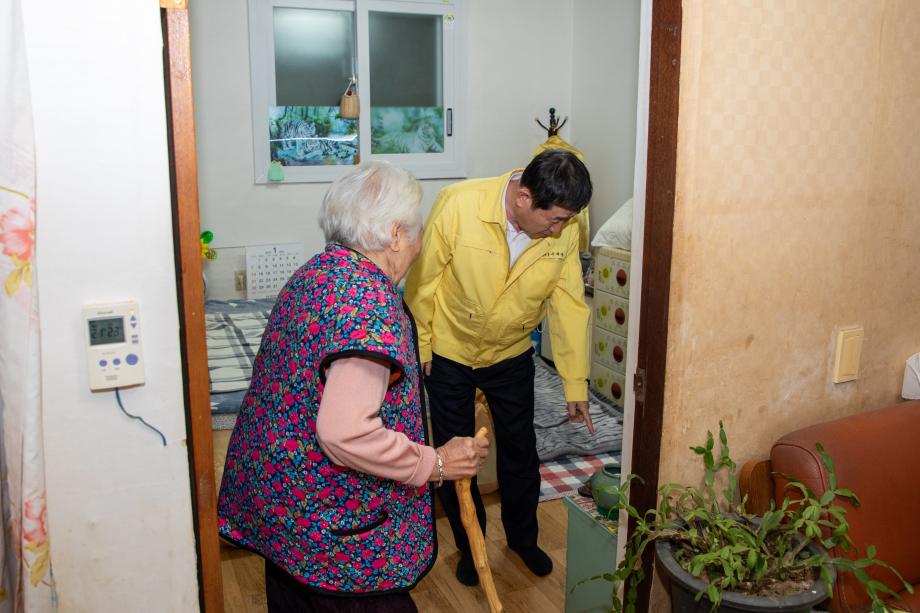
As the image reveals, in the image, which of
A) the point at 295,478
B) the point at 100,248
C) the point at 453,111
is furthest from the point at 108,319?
the point at 453,111

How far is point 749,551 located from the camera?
5.04 feet

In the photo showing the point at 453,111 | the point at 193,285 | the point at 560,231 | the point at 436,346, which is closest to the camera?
the point at 193,285

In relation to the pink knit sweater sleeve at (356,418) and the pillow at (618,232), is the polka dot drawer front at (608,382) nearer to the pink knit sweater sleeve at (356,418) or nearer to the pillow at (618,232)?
the pillow at (618,232)

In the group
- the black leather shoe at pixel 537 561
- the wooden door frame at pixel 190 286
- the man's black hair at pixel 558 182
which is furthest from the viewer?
the black leather shoe at pixel 537 561

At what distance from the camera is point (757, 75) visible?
1.67m

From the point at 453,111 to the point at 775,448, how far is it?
411 cm

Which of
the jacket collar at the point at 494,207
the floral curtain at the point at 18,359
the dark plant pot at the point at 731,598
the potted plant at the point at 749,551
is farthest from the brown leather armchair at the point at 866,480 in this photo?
the floral curtain at the point at 18,359

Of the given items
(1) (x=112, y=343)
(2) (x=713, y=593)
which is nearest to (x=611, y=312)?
(2) (x=713, y=593)

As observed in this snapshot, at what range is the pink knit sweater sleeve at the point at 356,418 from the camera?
1.36 meters

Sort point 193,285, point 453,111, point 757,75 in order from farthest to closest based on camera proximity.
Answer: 1. point 453,111
2. point 757,75
3. point 193,285

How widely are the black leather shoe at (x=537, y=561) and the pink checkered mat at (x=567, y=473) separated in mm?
472

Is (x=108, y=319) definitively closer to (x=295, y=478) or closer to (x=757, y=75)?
(x=295, y=478)

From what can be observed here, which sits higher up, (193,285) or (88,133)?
(88,133)

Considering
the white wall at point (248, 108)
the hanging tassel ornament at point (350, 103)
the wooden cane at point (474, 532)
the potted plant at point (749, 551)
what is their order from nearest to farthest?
the potted plant at point (749, 551), the wooden cane at point (474, 532), the white wall at point (248, 108), the hanging tassel ornament at point (350, 103)
